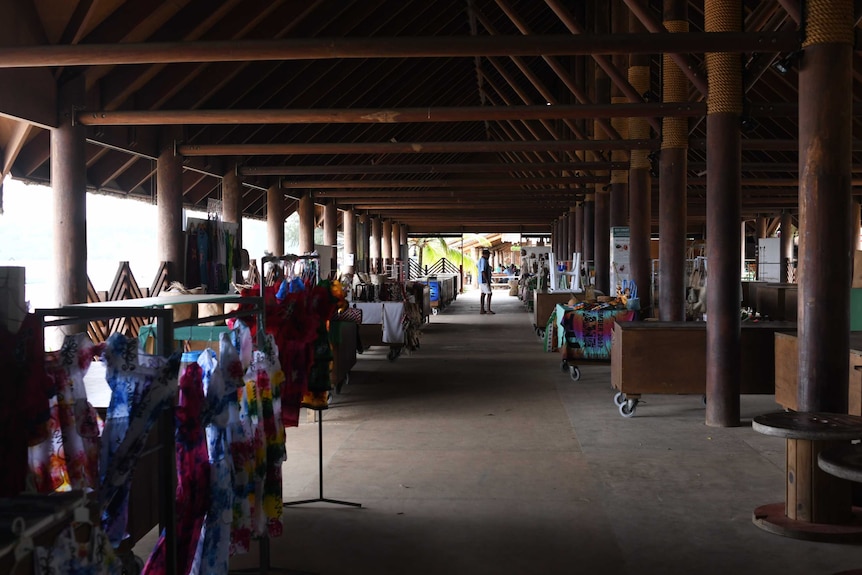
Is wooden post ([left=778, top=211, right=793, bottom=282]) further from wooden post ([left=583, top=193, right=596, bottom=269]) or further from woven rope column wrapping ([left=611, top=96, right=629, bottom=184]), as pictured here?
woven rope column wrapping ([left=611, top=96, right=629, bottom=184])

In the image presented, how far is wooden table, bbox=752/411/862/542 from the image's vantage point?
168 inches

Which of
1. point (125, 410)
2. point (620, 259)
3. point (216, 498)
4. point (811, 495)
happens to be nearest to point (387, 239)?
point (620, 259)

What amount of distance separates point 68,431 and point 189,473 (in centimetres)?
61

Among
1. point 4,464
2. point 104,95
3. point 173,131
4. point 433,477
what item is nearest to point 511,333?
point 173,131

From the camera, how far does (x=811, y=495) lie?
4.41 meters

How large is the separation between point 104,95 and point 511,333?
951 centimetres

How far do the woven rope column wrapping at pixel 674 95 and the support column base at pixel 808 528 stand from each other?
5.27 metres

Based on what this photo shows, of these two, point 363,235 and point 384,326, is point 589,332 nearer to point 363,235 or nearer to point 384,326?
point 384,326

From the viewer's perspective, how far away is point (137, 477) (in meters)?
3.27

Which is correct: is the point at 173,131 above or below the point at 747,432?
above

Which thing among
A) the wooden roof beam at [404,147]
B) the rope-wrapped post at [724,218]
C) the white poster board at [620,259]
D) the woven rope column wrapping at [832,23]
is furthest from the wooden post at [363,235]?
the woven rope column wrapping at [832,23]

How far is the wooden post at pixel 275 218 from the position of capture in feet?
51.6

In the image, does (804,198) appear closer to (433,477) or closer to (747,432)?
(747,432)

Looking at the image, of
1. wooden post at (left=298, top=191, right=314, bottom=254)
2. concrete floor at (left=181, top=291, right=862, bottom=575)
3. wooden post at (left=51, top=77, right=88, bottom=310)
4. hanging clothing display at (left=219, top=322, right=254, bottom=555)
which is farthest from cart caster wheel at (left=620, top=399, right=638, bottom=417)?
wooden post at (left=298, top=191, right=314, bottom=254)
